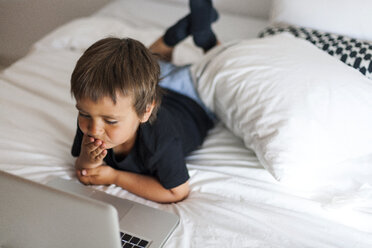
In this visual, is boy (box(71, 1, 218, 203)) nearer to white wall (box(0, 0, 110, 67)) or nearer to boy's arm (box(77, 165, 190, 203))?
boy's arm (box(77, 165, 190, 203))

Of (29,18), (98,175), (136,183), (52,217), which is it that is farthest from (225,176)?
(29,18)

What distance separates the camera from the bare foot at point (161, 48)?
1413 mm

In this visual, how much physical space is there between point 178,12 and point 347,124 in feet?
3.61

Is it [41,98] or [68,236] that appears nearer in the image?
[68,236]

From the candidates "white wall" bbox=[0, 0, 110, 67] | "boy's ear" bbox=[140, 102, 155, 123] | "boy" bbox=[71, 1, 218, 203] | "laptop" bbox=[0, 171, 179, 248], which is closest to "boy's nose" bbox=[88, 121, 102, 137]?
"boy" bbox=[71, 1, 218, 203]

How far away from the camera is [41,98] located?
126 centimetres

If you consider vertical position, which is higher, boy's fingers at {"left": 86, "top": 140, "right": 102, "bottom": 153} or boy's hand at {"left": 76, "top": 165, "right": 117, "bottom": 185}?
boy's fingers at {"left": 86, "top": 140, "right": 102, "bottom": 153}

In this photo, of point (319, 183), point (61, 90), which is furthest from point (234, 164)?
point (61, 90)

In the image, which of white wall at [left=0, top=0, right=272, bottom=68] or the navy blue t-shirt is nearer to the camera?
the navy blue t-shirt

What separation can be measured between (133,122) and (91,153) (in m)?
0.15

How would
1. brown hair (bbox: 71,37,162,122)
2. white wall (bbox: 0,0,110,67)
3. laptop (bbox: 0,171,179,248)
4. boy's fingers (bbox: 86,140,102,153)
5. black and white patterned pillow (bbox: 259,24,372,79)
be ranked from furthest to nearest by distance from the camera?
white wall (bbox: 0,0,110,67)
black and white patterned pillow (bbox: 259,24,372,79)
boy's fingers (bbox: 86,140,102,153)
brown hair (bbox: 71,37,162,122)
laptop (bbox: 0,171,179,248)

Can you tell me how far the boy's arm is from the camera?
0.96m

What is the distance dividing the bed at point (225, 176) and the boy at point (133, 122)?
5 centimetres

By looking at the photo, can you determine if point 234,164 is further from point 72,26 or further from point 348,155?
point 72,26
